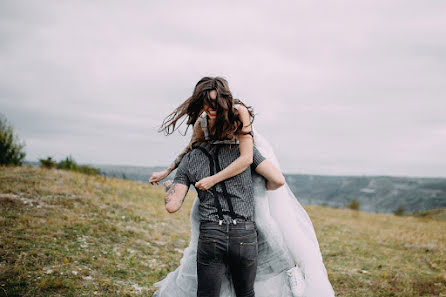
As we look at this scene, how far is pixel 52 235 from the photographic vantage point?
22.0 ft

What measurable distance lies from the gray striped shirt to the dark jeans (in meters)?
0.08

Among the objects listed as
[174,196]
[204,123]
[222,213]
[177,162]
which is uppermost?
[204,123]

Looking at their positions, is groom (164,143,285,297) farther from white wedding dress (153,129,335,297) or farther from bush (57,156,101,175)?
bush (57,156,101,175)

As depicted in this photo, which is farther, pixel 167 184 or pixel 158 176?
pixel 158 176

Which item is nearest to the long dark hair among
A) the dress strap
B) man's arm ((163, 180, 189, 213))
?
the dress strap

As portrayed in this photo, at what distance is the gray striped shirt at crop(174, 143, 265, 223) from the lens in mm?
2393

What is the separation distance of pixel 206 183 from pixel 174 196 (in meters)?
0.28

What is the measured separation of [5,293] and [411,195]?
291 ft

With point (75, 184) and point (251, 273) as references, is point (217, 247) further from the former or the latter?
point (75, 184)

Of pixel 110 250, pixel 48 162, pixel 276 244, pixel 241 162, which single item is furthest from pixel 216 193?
pixel 48 162

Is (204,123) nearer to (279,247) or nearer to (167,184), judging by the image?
(167,184)

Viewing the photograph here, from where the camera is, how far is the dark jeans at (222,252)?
2320mm

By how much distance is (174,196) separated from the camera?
94.4 inches

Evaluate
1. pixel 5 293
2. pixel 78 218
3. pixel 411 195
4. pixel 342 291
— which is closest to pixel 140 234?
pixel 78 218
